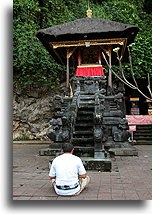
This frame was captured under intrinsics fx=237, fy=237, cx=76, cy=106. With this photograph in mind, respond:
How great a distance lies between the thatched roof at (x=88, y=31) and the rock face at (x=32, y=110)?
564 centimetres

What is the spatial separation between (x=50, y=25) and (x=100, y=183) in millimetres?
13239

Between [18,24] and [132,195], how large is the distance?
13614 mm

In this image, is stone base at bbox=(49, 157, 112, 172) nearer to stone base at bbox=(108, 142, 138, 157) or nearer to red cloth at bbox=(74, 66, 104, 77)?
stone base at bbox=(108, 142, 138, 157)

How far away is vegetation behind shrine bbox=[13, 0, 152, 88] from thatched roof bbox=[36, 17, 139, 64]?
160 inches

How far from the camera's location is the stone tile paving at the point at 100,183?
4.14 meters

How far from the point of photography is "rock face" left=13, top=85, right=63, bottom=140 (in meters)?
16.0

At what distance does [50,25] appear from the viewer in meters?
16.0

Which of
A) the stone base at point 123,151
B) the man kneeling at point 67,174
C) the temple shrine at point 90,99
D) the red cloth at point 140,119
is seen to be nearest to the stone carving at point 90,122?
the temple shrine at point 90,99

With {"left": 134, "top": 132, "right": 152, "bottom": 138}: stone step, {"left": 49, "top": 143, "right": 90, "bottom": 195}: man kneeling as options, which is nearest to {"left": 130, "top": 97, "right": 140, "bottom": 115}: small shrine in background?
{"left": 134, "top": 132, "right": 152, "bottom": 138}: stone step

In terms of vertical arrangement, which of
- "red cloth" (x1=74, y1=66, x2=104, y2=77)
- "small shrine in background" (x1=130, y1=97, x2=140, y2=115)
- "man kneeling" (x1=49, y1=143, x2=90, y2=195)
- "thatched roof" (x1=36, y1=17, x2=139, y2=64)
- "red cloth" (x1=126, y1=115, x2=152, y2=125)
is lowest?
"man kneeling" (x1=49, y1=143, x2=90, y2=195)

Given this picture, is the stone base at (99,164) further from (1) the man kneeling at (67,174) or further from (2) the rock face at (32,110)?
(2) the rock face at (32,110)

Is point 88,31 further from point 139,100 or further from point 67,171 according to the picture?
point 139,100

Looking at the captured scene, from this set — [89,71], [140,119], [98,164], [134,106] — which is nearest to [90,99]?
[89,71]

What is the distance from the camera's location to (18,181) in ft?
17.4
